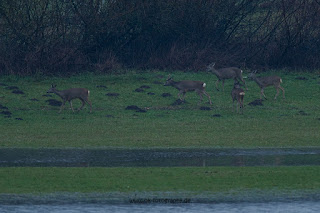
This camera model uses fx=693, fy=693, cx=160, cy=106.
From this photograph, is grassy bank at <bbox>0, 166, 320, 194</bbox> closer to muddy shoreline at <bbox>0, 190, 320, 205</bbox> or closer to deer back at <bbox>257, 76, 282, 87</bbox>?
muddy shoreline at <bbox>0, 190, 320, 205</bbox>

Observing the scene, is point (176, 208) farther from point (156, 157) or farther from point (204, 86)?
point (204, 86)

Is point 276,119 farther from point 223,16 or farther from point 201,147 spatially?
point 223,16

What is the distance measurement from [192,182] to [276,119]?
34.1ft

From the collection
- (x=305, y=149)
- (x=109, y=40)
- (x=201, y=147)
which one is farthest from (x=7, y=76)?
(x=305, y=149)

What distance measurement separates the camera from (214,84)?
28.4 metres

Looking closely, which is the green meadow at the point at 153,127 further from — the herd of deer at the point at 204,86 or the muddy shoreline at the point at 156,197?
the herd of deer at the point at 204,86

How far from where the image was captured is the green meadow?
1216 centimetres

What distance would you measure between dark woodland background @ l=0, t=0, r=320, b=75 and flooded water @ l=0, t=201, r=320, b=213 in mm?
19205

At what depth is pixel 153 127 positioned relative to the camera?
20469mm

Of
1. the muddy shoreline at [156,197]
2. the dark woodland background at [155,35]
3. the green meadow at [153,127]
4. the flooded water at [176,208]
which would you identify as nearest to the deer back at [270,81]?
the green meadow at [153,127]

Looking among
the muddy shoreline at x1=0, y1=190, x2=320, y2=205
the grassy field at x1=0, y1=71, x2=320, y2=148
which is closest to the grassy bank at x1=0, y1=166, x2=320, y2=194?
the muddy shoreline at x1=0, y1=190, x2=320, y2=205

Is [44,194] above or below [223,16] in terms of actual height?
below

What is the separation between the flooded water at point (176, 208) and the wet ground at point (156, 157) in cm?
330

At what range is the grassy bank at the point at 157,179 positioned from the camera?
11727 millimetres
